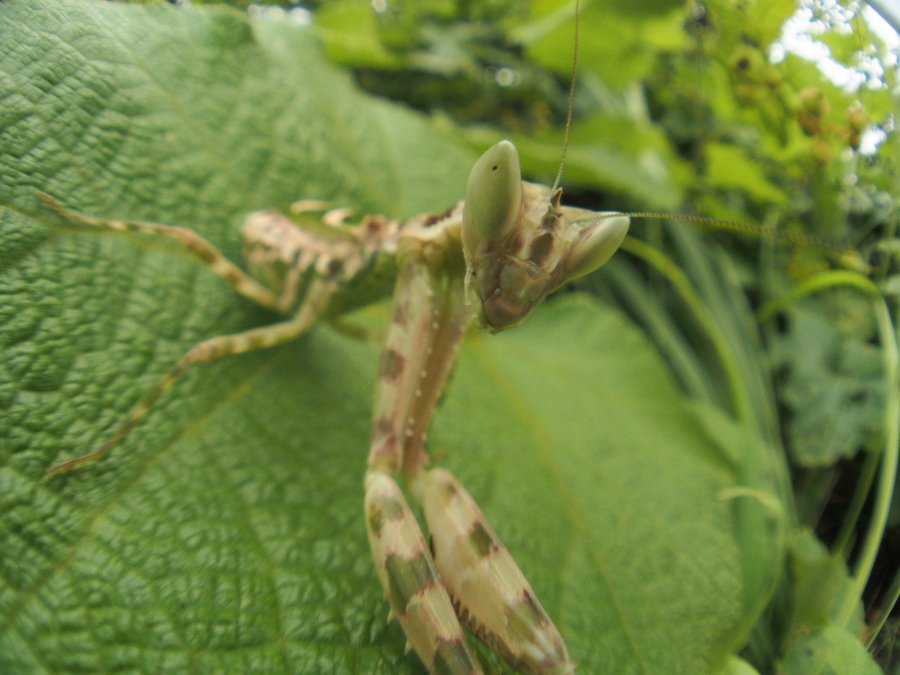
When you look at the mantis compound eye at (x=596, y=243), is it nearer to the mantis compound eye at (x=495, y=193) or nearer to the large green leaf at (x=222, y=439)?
the mantis compound eye at (x=495, y=193)

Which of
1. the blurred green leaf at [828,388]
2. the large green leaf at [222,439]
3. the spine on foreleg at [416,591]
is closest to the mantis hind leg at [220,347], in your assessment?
the large green leaf at [222,439]

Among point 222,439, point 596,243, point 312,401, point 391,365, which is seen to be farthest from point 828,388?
point 222,439

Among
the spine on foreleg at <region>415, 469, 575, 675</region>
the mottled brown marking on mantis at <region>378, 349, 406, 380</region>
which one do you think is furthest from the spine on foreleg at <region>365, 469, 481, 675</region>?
the mottled brown marking on mantis at <region>378, 349, 406, 380</region>

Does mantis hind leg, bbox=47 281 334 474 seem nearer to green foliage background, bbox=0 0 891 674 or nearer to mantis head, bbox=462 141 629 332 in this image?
green foliage background, bbox=0 0 891 674

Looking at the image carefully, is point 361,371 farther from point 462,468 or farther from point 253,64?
point 253,64

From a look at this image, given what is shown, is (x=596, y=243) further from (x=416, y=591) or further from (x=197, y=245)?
(x=197, y=245)
